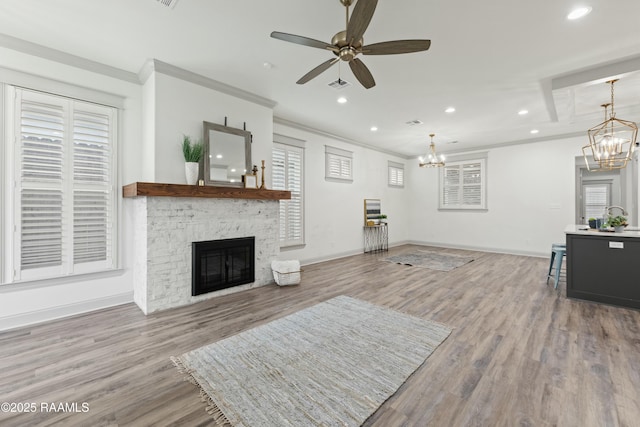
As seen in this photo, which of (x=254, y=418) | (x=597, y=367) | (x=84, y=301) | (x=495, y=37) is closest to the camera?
(x=254, y=418)

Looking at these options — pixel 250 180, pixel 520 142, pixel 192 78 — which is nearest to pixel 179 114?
pixel 192 78

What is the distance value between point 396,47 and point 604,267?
12.7 ft

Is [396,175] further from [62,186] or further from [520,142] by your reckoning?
[62,186]

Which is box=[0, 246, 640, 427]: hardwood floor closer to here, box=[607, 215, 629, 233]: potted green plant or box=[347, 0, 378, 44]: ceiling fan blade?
box=[607, 215, 629, 233]: potted green plant

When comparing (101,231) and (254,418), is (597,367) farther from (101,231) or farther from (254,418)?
(101,231)

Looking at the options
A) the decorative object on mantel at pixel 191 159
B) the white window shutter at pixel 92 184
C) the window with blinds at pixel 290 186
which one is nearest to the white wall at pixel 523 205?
the window with blinds at pixel 290 186

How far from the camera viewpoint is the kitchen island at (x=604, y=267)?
324cm

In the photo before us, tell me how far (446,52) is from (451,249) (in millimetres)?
6106

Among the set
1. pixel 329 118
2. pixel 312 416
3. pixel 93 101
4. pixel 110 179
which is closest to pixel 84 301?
pixel 110 179

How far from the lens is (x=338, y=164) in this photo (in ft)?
21.5

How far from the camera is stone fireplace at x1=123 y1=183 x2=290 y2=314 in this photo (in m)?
3.17

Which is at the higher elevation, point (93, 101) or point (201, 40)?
point (201, 40)

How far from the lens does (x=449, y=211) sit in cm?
809

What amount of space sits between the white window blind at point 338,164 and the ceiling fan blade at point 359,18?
4.18 metres
